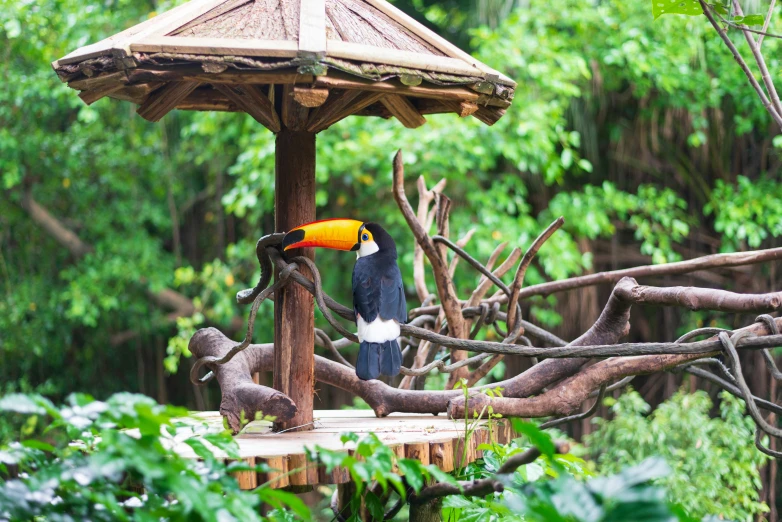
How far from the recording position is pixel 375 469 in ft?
3.37

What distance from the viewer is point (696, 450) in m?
3.26

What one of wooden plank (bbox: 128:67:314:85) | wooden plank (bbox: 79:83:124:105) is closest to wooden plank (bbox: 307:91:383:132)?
wooden plank (bbox: 128:67:314:85)

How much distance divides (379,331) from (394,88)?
0.52 m

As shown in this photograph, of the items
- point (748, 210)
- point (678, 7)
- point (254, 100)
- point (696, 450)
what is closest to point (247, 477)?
point (254, 100)

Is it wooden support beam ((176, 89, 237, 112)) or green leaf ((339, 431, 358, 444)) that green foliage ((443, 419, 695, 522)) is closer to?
green leaf ((339, 431, 358, 444))

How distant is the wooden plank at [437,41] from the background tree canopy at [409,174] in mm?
1904

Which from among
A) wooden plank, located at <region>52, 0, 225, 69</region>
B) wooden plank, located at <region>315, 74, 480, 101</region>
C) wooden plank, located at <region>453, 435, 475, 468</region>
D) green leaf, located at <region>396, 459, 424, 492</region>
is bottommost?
wooden plank, located at <region>453, 435, 475, 468</region>

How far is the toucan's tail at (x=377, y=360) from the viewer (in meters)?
1.66

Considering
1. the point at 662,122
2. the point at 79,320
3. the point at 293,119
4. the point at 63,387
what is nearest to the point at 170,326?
the point at 79,320

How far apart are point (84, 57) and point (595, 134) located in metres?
3.65

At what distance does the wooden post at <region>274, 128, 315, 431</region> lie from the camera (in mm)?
1690

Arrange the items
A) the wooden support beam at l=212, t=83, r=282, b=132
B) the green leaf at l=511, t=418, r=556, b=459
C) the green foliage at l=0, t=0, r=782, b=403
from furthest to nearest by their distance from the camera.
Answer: the green foliage at l=0, t=0, r=782, b=403
the wooden support beam at l=212, t=83, r=282, b=132
the green leaf at l=511, t=418, r=556, b=459

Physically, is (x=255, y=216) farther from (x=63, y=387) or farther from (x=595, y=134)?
(x=63, y=387)

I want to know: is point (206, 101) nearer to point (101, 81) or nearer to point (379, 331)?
point (101, 81)
